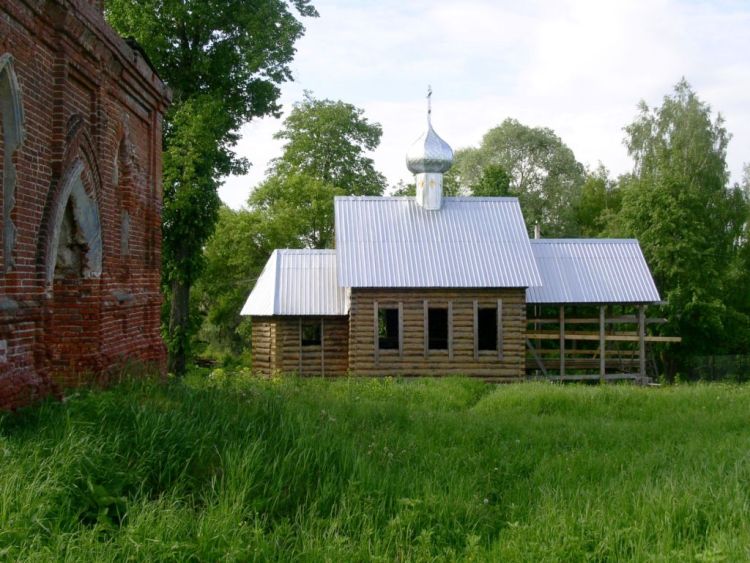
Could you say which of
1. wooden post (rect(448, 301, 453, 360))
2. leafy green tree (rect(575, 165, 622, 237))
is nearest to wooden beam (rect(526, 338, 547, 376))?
wooden post (rect(448, 301, 453, 360))

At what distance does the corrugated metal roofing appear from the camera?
866 inches

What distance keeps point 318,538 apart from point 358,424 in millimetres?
3915

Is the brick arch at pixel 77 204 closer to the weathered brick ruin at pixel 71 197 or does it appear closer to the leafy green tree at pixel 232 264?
the weathered brick ruin at pixel 71 197

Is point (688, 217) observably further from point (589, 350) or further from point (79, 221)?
point (79, 221)

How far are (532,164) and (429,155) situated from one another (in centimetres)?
2537

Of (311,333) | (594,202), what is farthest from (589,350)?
(594,202)

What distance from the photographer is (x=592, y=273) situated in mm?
23281

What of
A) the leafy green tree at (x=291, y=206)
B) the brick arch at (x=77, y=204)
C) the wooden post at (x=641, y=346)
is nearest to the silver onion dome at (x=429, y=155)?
the wooden post at (x=641, y=346)

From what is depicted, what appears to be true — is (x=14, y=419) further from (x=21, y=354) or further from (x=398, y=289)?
(x=398, y=289)

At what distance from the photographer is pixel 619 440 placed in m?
10.0

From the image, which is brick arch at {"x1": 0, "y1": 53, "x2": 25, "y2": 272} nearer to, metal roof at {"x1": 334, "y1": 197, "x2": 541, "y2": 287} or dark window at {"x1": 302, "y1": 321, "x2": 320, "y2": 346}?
metal roof at {"x1": 334, "y1": 197, "x2": 541, "y2": 287}

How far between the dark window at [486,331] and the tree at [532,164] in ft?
74.8

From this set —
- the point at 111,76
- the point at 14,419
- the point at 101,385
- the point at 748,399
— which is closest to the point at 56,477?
the point at 14,419

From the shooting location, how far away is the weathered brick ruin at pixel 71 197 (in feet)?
25.6
